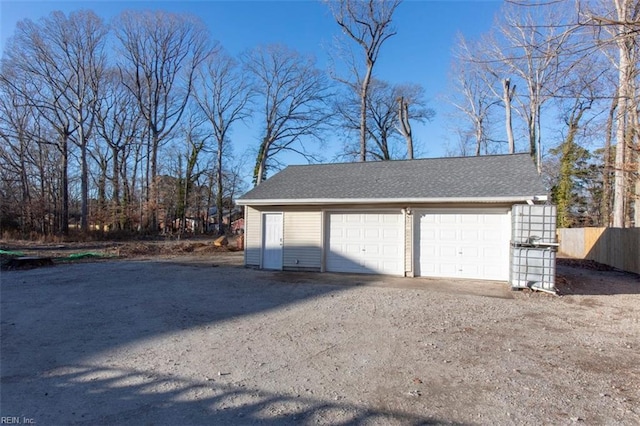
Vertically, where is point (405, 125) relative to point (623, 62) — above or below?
above

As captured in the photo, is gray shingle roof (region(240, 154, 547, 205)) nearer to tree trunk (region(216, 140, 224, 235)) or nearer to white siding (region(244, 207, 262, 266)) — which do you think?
white siding (region(244, 207, 262, 266))

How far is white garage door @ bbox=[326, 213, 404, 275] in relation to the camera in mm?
10438

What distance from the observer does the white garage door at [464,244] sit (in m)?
9.51

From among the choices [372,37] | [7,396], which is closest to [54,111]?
[372,37]

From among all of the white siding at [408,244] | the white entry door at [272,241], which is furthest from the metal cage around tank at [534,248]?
the white entry door at [272,241]

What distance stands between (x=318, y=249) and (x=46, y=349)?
295 inches

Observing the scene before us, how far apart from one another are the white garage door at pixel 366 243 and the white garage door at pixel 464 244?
67 centimetres

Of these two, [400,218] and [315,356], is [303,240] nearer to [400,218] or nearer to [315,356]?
[400,218]

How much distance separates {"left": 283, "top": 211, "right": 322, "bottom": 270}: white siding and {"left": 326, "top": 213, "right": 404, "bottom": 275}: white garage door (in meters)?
0.33

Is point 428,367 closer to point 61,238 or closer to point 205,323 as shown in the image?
point 205,323

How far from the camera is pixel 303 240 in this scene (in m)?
11.3

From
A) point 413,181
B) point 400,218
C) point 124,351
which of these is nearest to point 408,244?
point 400,218

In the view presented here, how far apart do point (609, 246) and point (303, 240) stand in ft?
39.1

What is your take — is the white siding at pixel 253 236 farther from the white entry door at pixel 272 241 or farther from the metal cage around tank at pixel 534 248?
the metal cage around tank at pixel 534 248
